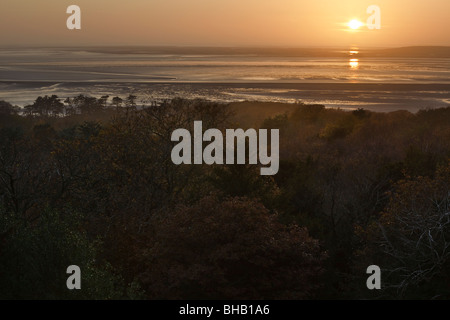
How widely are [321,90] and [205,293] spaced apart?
138121 millimetres

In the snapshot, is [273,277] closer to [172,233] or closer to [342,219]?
[172,233]

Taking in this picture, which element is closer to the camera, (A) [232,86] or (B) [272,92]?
(B) [272,92]

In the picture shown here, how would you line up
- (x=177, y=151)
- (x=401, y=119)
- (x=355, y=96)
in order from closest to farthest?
1. (x=177, y=151)
2. (x=401, y=119)
3. (x=355, y=96)

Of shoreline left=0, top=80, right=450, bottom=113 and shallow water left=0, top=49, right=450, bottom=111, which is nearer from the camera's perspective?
shoreline left=0, top=80, right=450, bottom=113

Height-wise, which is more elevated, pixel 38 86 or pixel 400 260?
pixel 38 86

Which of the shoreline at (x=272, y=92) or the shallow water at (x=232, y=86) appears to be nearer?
the shoreline at (x=272, y=92)

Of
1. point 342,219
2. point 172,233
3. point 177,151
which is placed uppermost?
point 177,151

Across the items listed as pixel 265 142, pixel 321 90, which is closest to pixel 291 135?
pixel 265 142

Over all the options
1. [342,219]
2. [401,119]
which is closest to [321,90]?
[401,119]

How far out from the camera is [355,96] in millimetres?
138125

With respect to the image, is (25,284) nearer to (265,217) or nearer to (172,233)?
(172,233)
